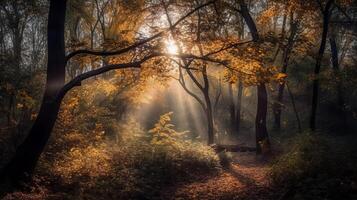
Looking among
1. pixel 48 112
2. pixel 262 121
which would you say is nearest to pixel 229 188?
pixel 48 112

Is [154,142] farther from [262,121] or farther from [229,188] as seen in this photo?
[262,121]

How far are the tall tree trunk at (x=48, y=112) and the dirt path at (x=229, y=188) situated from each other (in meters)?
3.99

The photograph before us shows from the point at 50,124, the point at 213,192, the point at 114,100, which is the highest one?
the point at 114,100

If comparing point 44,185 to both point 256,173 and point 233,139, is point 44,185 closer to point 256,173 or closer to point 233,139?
point 256,173

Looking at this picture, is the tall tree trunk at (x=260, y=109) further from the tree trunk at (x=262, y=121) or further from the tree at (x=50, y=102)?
the tree at (x=50, y=102)

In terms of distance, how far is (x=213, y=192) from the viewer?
400 inches

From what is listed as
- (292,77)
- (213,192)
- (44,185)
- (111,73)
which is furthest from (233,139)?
(44,185)

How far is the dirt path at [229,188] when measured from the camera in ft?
31.3

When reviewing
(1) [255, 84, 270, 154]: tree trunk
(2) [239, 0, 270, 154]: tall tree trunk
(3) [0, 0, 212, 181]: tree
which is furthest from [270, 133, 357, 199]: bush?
(2) [239, 0, 270, 154]: tall tree trunk

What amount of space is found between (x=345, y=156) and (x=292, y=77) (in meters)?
19.4

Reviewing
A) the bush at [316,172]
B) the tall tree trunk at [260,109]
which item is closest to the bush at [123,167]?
the bush at [316,172]

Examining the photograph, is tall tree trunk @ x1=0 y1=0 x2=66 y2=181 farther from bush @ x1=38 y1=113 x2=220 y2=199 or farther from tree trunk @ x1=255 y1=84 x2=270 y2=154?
tree trunk @ x1=255 y1=84 x2=270 y2=154

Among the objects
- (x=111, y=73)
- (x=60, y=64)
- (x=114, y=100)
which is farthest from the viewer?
(x=111, y=73)

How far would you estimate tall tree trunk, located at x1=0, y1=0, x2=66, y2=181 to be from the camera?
29.4 ft
